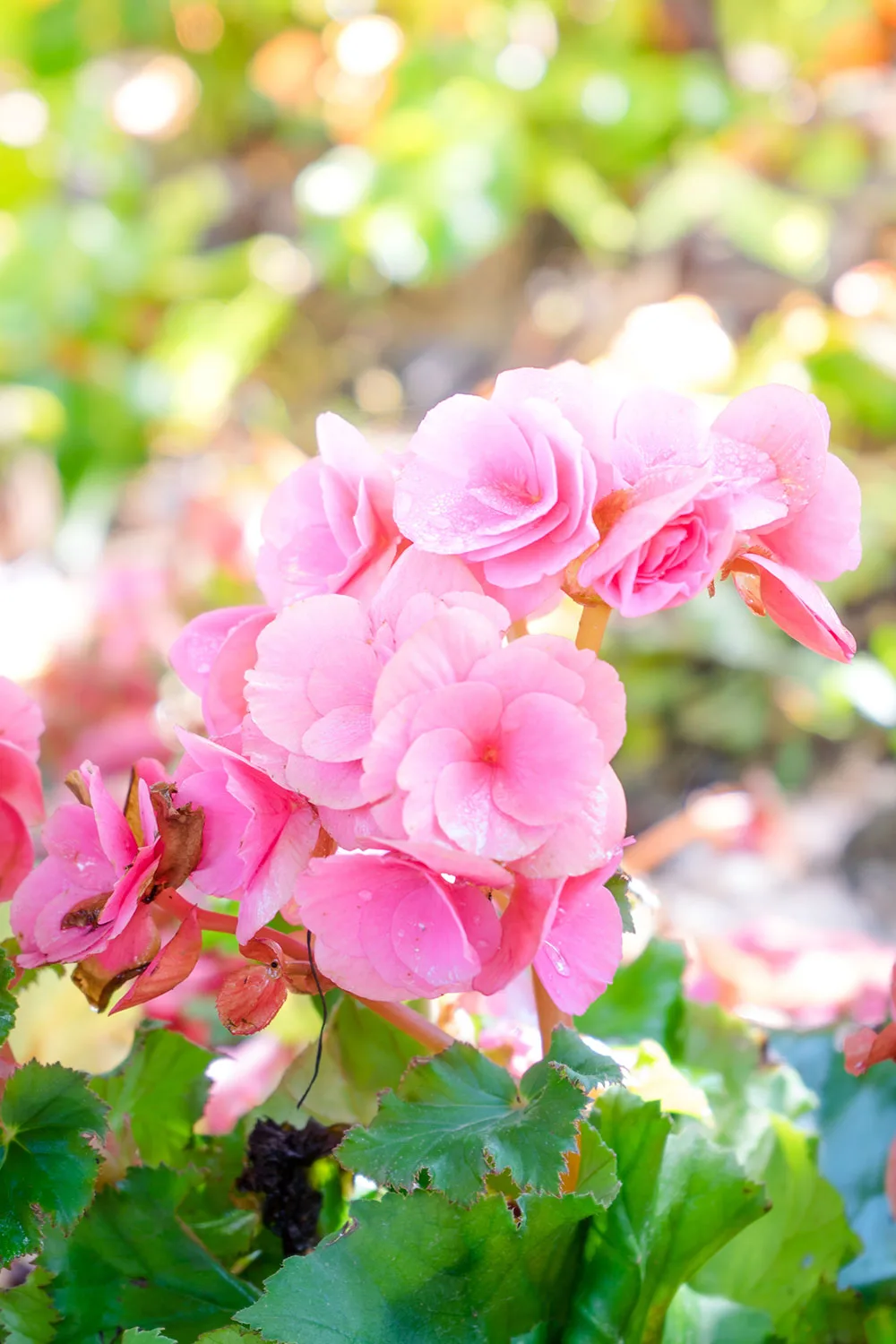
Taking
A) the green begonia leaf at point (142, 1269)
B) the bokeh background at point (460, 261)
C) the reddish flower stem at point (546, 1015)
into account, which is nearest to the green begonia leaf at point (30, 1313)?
the green begonia leaf at point (142, 1269)

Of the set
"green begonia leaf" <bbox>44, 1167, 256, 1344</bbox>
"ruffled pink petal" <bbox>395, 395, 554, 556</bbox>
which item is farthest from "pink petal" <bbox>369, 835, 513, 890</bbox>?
"green begonia leaf" <bbox>44, 1167, 256, 1344</bbox>

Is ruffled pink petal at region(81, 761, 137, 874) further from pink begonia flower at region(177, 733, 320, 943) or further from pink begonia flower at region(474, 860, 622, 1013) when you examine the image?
pink begonia flower at region(474, 860, 622, 1013)

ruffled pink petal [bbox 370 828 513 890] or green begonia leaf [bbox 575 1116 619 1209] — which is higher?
ruffled pink petal [bbox 370 828 513 890]

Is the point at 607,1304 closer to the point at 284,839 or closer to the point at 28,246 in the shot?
the point at 284,839

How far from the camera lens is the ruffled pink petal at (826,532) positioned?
0.40m

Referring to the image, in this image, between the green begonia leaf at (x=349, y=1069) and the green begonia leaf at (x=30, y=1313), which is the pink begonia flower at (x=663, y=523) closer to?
the green begonia leaf at (x=349, y=1069)

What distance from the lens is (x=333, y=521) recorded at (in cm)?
41

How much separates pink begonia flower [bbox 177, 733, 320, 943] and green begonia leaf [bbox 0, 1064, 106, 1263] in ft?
0.30

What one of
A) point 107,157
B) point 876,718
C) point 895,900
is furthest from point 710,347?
point 107,157

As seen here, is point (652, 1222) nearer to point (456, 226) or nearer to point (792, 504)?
point (792, 504)

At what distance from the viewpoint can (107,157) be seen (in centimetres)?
283

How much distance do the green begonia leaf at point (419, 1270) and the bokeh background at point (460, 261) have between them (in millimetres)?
1478

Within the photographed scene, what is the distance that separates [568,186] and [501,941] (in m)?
2.57

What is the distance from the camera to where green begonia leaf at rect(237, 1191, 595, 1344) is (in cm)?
38
